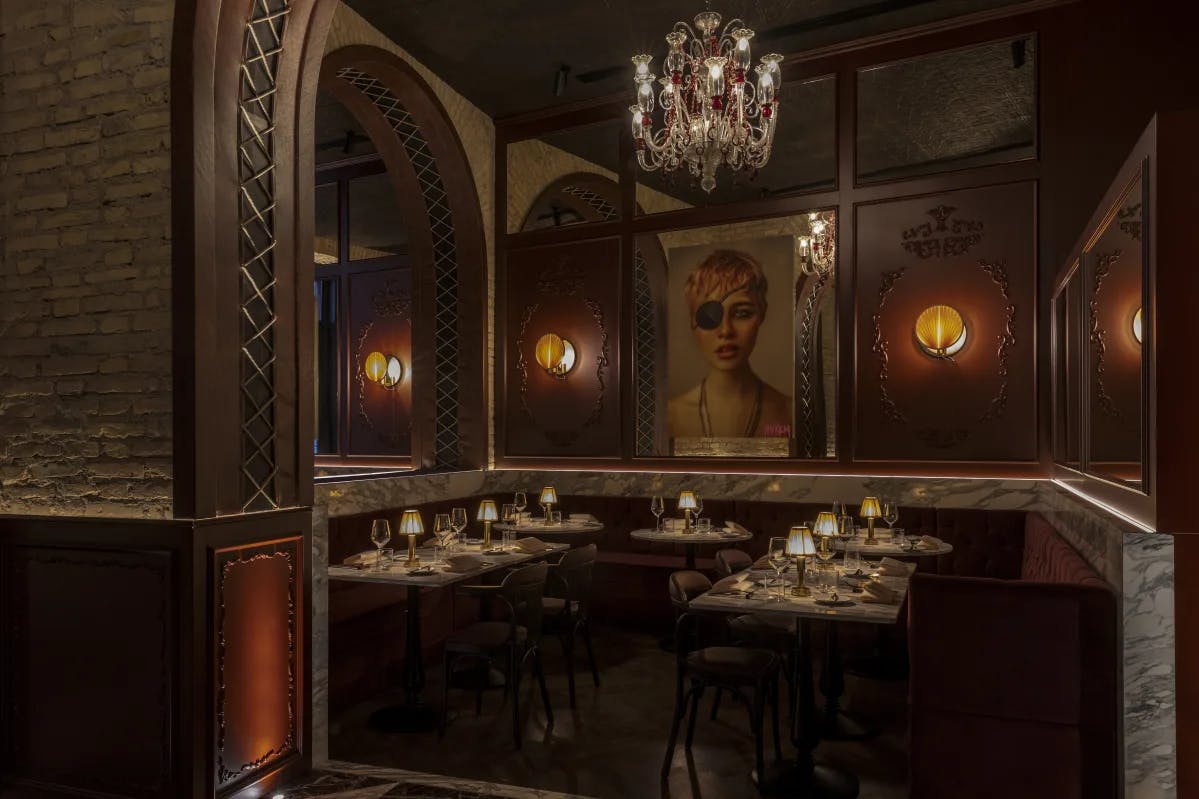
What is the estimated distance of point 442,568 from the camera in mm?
4441

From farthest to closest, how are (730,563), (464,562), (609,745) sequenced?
(730,563) → (464,562) → (609,745)

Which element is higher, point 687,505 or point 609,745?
point 687,505

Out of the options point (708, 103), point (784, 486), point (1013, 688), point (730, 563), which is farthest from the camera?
point (784, 486)

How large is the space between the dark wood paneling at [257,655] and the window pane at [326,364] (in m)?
9.03

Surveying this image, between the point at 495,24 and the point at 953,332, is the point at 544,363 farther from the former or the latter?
the point at 953,332

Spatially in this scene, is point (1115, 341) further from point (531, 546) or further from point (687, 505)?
point (531, 546)

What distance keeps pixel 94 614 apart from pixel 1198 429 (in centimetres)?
401

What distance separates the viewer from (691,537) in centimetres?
582

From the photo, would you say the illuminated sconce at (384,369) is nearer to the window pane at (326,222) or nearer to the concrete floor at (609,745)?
the window pane at (326,222)

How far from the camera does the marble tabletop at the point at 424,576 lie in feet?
13.7

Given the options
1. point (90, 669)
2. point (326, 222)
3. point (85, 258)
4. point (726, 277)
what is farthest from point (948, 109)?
point (326, 222)

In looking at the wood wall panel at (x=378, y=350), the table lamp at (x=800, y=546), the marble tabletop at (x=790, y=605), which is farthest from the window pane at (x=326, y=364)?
the table lamp at (x=800, y=546)

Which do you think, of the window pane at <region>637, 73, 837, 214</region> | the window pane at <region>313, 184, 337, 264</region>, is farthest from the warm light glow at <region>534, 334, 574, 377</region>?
the window pane at <region>313, 184, 337, 264</region>

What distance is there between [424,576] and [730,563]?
1.79 metres
